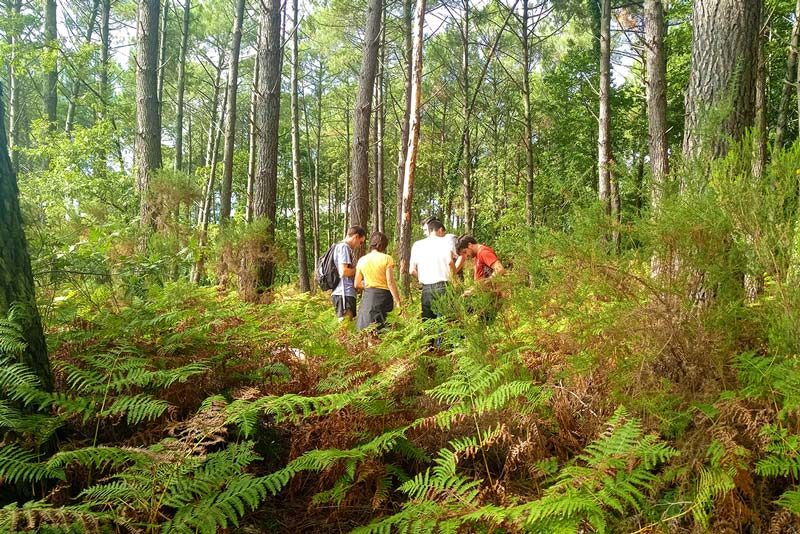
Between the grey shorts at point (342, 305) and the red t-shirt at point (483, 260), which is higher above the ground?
the red t-shirt at point (483, 260)

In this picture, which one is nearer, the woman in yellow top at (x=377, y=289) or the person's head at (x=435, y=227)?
the woman in yellow top at (x=377, y=289)

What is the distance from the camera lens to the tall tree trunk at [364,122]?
919cm

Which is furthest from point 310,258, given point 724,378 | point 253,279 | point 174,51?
point 724,378

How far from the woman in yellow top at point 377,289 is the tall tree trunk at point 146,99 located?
15.6 feet

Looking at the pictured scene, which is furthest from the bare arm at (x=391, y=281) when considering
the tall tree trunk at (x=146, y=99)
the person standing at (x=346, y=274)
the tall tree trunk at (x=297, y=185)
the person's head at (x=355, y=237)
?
the tall tree trunk at (x=297, y=185)

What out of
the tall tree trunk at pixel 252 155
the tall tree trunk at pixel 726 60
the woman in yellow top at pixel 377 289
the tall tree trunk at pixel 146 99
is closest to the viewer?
the tall tree trunk at pixel 726 60

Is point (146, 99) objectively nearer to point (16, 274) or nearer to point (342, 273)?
point (342, 273)

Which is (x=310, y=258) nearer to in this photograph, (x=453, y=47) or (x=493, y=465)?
(x=453, y=47)

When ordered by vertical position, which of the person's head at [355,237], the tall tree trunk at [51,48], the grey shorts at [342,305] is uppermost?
the tall tree trunk at [51,48]

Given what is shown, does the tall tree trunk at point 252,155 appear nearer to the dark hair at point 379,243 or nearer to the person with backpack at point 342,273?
the person with backpack at point 342,273

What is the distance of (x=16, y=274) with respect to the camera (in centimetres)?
252

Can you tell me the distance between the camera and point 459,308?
10.3 feet

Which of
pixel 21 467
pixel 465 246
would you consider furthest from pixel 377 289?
pixel 21 467

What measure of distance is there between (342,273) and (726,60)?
4.35 metres
